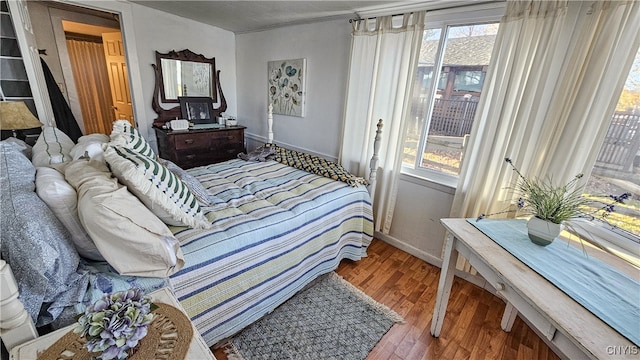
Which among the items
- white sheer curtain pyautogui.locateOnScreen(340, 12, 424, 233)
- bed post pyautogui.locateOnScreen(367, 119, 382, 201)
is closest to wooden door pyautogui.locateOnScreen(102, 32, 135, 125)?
white sheer curtain pyautogui.locateOnScreen(340, 12, 424, 233)

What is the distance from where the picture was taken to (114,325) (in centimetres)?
62

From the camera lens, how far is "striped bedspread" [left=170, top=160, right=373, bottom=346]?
1.27m

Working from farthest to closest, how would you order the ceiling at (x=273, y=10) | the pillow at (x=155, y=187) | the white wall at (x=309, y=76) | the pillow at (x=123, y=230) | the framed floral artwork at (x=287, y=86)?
the framed floral artwork at (x=287, y=86) < the white wall at (x=309, y=76) < the ceiling at (x=273, y=10) < the pillow at (x=155, y=187) < the pillow at (x=123, y=230)

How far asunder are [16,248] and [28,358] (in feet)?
1.05

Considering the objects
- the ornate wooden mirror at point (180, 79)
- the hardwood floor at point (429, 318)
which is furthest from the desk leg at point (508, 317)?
the ornate wooden mirror at point (180, 79)

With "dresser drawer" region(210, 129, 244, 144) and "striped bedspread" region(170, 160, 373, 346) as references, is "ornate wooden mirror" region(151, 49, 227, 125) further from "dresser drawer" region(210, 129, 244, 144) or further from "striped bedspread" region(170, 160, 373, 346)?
"striped bedspread" region(170, 160, 373, 346)

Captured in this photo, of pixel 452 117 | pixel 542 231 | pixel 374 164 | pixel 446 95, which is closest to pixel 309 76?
pixel 374 164

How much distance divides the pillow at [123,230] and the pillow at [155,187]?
7 centimetres

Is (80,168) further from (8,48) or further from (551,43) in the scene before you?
(551,43)

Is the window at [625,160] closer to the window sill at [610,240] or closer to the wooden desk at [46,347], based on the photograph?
the window sill at [610,240]

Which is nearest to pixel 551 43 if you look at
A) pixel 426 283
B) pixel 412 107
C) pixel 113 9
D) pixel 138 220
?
pixel 412 107

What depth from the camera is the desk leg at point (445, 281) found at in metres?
1.44

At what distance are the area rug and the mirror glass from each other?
3009mm

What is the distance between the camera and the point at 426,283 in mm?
2084
